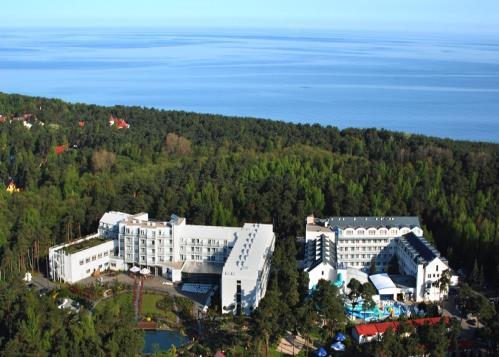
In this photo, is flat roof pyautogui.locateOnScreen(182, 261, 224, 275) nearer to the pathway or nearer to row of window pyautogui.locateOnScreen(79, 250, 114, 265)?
the pathway

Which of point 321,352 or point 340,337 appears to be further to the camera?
point 340,337

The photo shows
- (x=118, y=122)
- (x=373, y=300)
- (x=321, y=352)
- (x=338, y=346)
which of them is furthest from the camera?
(x=118, y=122)

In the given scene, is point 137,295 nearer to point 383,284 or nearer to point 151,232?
point 151,232

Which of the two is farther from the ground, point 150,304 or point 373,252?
point 373,252

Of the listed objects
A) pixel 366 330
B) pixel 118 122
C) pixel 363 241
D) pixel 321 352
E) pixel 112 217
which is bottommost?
pixel 321 352

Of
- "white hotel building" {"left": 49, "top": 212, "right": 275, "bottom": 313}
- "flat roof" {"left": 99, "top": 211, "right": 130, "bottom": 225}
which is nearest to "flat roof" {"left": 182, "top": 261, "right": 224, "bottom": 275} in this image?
"white hotel building" {"left": 49, "top": 212, "right": 275, "bottom": 313}

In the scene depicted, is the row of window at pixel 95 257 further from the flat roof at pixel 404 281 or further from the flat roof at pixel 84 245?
the flat roof at pixel 404 281

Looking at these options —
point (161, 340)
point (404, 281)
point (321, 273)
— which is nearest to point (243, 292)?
point (321, 273)
